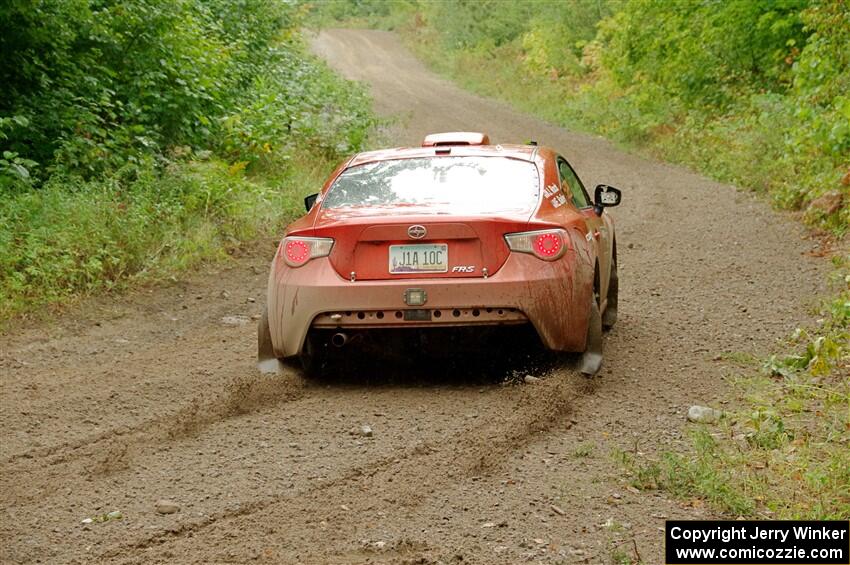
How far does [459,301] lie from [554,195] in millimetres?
1189

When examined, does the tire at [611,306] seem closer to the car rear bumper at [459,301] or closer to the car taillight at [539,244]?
the car rear bumper at [459,301]

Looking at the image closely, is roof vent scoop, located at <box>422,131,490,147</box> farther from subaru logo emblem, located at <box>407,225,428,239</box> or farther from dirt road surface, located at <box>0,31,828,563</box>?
dirt road surface, located at <box>0,31,828,563</box>

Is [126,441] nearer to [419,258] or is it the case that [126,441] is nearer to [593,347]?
[419,258]

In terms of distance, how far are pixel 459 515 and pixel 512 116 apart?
2752 centimetres

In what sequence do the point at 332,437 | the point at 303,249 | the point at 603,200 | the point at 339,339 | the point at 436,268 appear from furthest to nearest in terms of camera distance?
the point at 603,200
the point at 303,249
the point at 339,339
the point at 436,268
the point at 332,437

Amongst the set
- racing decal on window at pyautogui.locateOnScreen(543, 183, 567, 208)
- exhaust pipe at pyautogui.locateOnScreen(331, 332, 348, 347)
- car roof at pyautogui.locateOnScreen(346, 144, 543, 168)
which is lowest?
exhaust pipe at pyautogui.locateOnScreen(331, 332, 348, 347)

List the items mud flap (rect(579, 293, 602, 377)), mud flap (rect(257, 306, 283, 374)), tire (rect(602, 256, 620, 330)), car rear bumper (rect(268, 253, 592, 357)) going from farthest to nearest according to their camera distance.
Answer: tire (rect(602, 256, 620, 330)), mud flap (rect(257, 306, 283, 374)), mud flap (rect(579, 293, 602, 377)), car rear bumper (rect(268, 253, 592, 357))

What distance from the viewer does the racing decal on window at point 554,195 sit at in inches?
294

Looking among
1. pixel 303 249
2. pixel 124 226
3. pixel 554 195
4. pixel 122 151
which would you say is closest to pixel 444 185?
pixel 554 195

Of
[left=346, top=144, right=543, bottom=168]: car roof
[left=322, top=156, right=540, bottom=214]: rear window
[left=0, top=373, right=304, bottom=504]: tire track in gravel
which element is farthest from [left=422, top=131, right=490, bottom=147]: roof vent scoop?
[left=0, top=373, right=304, bottom=504]: tire track in gravel

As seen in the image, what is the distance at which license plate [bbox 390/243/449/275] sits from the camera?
695cm

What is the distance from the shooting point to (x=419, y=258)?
697 centimetres

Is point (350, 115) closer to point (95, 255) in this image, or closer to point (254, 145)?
point (254, 145)

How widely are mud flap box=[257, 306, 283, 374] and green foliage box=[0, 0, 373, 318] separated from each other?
3024 mm
